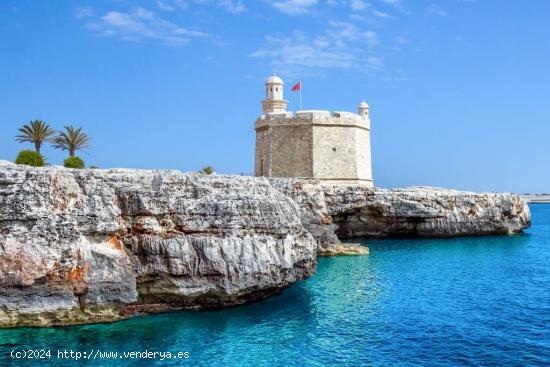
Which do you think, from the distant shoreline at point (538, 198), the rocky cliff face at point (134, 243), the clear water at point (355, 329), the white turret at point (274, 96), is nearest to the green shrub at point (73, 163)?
the rocky cliff face at point (134, 243)

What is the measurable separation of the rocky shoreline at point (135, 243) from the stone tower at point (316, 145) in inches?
824

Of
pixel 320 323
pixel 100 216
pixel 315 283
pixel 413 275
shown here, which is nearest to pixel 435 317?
pixel 320 323

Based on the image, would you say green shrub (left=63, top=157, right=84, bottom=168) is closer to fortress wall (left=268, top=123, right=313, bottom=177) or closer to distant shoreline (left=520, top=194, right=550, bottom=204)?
fortress wall (left=268, top=123, right=313, bottom=177)

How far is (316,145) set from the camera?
3856 centimetres

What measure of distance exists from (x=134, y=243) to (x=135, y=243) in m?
0.03

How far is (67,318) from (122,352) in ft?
8.16

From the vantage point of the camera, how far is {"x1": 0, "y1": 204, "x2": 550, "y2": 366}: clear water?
12.3m

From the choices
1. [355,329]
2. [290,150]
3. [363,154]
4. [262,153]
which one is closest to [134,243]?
[355,329]

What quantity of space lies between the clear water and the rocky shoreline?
2.05ft

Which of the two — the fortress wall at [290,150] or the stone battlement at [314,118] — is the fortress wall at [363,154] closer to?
the stone battlement at [314,118]

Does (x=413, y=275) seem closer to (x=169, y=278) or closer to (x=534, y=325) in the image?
(x=534, y=325)

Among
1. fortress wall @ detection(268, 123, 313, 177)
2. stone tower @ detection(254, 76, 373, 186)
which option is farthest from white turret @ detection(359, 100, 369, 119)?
fortress wall @ detection(268, 123, 313, 177)

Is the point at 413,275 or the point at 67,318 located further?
the point at 413,275

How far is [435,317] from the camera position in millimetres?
15719
